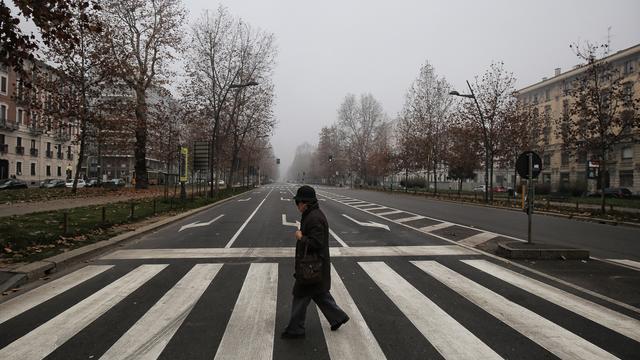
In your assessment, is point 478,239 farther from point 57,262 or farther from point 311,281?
point 57,262

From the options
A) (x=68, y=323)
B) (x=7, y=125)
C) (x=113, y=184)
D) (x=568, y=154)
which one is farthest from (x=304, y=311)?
(x=7, y=125)

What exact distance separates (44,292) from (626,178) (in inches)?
2383

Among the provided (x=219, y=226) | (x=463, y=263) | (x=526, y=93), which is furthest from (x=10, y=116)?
(x=526, y=93)

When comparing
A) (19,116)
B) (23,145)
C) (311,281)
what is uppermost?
(19,116)

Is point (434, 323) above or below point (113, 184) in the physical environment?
below

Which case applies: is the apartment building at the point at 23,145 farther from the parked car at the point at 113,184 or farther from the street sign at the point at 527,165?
the street sign at the point at 527,165

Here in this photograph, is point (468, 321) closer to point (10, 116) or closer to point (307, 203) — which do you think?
point (307, 203)

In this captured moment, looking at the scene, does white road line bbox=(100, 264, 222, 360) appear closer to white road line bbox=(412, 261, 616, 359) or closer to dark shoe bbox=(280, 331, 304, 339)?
dark shoe bbox=(280, 331, 304, 339)

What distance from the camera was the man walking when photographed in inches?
165

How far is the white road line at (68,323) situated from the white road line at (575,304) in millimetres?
6196

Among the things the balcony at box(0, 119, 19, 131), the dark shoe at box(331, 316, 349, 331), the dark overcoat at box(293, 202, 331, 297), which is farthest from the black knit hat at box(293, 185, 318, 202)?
the balcony at box(0, 119, 19, 131)

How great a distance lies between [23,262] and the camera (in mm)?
7266

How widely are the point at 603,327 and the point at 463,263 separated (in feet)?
11.6

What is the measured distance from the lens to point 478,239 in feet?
37.0
